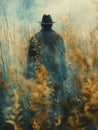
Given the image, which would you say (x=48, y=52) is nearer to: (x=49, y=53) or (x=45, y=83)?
(x=49, y=53)

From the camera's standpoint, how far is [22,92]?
15.5 ft

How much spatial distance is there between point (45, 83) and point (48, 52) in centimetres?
196

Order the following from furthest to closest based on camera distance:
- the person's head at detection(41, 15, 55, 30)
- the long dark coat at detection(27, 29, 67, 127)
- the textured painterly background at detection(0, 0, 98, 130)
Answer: the person's head at detection(41, 15, 55, 30) < the long dark coat at detection(27, 29, 67, 127) < the textured painterly background at detection(0, 0, 98, 130)

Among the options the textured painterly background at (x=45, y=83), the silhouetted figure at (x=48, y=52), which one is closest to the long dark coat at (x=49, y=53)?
the silhouetted figure at (x=48, y=52)

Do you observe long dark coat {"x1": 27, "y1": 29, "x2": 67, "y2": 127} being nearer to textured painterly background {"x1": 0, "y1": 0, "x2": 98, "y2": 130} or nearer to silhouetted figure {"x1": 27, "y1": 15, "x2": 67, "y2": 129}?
silhouetted figure {"x1": 27, "y1": 15, "x2": 67, "y2": 129}

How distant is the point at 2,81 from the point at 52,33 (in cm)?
98

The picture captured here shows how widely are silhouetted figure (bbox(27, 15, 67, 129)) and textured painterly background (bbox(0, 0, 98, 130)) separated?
0.11m

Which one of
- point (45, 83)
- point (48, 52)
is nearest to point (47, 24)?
point (48, 52)

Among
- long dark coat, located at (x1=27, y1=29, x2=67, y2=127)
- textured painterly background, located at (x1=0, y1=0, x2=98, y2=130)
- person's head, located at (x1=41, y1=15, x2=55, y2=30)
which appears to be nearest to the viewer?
textured painterly background, located at (x1=0, y1=0, x2=98, y2=130)

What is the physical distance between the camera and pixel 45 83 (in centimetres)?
406

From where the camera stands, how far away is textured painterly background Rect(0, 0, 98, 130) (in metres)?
4.19

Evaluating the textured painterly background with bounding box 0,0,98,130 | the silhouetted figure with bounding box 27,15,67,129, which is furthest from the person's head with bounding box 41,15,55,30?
the textured painterly background with bounding box 0,0,98,130

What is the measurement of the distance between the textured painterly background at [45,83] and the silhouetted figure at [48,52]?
109 millimetres

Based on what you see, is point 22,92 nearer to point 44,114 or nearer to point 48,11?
point 44,114
